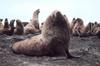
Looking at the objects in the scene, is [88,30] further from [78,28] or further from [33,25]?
[33,25]

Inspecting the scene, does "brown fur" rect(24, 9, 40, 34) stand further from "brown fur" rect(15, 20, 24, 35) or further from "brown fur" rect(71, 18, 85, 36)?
"brown fur" rect(71, 18, 85, 36)

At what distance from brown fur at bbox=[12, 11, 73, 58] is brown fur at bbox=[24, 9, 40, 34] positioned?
992cm

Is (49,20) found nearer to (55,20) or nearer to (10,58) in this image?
(55,20)

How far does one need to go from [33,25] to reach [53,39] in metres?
11.6

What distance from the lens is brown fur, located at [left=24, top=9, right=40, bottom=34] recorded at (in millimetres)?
19719

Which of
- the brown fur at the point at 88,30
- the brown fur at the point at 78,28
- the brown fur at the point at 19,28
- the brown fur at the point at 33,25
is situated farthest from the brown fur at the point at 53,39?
the brown fur at the point at 78,28

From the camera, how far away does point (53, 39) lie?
9.19 meters

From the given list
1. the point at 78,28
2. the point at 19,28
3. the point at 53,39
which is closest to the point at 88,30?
the point at 78,28

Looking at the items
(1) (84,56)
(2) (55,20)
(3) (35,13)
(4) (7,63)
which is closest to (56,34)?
(2) (55,20)

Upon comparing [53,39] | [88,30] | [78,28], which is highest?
[78,28]

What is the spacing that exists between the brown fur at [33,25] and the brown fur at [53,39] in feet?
32.6

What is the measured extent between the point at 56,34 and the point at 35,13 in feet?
41.1

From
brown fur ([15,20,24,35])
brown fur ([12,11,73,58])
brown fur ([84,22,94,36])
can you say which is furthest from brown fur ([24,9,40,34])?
brown fur ([12,11,73,58])

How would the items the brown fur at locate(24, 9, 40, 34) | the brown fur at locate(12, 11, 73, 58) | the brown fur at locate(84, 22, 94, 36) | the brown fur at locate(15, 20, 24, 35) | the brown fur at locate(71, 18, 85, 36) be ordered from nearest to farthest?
1. the brown fur at locate(12, 11, 73, 58)
2. the brown fur at locate(15, 20, 24, 35)
3. the brown fur at locate(84, 22, 94, 36)
4. the brown fur at locate(24, 9, 40, 34)
5. the brown fur at locate(71, 18, 85, 36)
